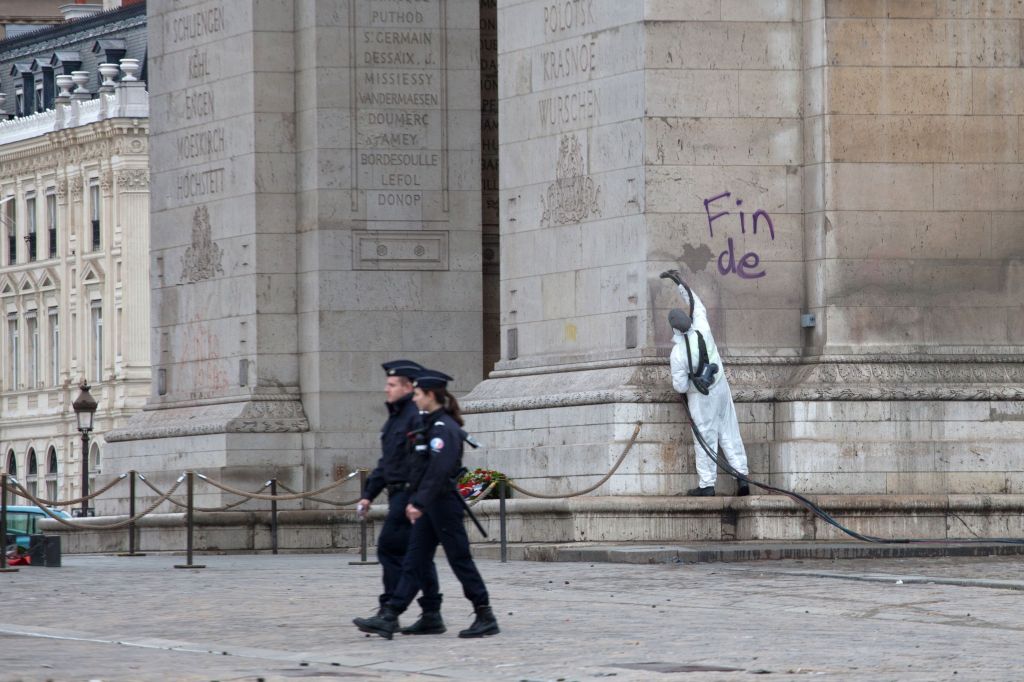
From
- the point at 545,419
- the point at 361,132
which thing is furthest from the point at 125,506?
the point at 545,419

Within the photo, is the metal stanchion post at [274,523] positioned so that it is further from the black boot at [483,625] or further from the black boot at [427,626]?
the black boot at [483,625]

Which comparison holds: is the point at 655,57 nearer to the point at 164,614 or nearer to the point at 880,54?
the point at 880,54

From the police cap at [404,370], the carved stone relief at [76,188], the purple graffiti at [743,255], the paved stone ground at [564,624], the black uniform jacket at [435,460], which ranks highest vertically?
the carved stone relief at [76,188]

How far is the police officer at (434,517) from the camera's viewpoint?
24.4 meters

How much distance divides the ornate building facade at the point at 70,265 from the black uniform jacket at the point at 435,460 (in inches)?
2829

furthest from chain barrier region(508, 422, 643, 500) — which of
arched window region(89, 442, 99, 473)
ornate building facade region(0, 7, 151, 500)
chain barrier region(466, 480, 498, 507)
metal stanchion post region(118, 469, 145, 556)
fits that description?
arched window region(89, 442, 99, 473)

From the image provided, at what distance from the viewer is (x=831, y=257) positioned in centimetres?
3531

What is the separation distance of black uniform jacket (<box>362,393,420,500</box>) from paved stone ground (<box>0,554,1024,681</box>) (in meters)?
1.27

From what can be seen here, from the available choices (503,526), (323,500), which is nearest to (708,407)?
(503,526)

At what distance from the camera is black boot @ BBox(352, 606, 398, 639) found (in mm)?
24391

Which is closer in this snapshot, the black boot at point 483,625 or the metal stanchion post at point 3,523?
the black boot at point 483,625

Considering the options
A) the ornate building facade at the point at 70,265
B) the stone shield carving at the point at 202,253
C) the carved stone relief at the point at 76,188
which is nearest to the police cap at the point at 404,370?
the stone shield carving at the point at 202,253

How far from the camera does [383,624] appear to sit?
2441cm

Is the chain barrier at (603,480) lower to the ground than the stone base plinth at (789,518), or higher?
higher
